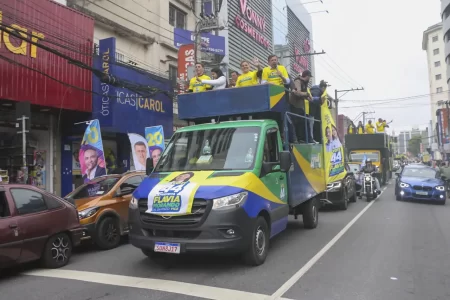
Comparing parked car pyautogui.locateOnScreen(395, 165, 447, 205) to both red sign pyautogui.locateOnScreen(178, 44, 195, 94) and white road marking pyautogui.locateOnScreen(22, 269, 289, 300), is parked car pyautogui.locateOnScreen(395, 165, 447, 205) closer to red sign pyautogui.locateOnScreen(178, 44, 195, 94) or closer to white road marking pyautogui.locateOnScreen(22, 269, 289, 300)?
red sign pyautogui.locateOnScreen(178, 44, 195, 94)

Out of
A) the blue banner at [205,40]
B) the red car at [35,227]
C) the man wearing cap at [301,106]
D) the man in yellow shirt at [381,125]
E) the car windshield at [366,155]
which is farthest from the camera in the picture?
the man in yellow shirt at [381,125]

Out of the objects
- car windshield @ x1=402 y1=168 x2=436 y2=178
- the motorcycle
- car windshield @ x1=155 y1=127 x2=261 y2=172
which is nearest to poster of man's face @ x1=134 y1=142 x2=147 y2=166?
car windshield @ x1=155 y1=127 x2=261 y2=172

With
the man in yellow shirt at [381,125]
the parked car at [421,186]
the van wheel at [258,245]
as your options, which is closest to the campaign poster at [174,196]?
the van wheel at [258,245]

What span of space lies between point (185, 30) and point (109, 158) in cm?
779

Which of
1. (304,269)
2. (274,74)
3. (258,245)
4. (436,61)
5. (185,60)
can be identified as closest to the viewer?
(304,269)

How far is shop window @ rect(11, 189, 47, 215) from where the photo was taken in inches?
234

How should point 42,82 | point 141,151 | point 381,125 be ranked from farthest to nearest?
1. point 381,125
2. point 141,151
3. point 42,82

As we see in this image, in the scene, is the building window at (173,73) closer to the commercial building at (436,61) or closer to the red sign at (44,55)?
the red sign at (44,55)

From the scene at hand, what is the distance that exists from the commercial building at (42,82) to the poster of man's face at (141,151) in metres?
2.05

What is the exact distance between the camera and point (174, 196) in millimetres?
5410

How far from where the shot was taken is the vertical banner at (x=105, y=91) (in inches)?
543

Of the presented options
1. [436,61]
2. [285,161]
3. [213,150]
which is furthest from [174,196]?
[436,61]

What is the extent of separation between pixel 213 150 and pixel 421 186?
37.8 feet

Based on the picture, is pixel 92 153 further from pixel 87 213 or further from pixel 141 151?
pixel 87 213
